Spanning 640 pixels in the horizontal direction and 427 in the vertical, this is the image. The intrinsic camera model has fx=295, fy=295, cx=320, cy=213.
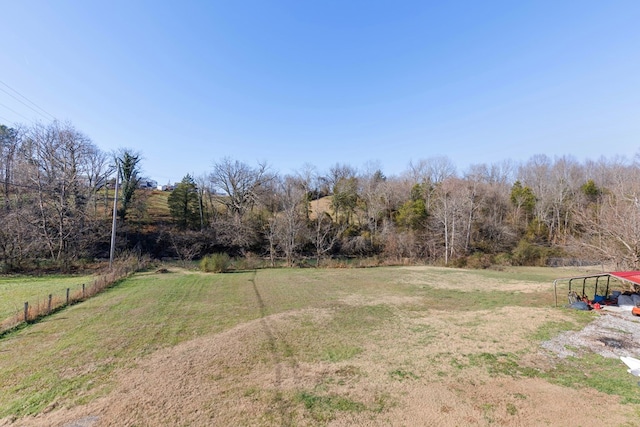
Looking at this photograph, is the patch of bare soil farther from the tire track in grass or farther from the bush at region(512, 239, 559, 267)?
the bush at region(512, 239, 559, 267)

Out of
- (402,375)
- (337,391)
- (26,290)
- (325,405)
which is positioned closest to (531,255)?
(402,375)

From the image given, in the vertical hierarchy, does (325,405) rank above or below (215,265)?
below

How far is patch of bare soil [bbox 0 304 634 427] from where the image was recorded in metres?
4.58

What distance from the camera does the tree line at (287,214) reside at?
26.4 m

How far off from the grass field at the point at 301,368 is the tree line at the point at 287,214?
12609 millimetres

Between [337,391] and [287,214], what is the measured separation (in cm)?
2841

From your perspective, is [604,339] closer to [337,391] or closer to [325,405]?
[337,391]

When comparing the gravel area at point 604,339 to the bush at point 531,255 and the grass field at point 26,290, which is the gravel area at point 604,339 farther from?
the bush at point 531,255

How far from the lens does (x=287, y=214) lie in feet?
109

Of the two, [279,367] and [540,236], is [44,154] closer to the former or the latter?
[279,367]

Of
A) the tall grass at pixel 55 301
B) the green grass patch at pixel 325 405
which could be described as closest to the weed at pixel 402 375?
the green grass patch at pixel 325 405

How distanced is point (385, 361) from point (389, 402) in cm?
174

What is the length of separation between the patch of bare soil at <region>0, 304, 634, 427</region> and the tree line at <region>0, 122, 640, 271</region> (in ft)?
47.1

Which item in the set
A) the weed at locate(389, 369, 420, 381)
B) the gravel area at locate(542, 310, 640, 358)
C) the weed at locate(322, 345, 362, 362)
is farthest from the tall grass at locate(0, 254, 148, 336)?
the gravel area at locate(542, 310, 640, 358)
